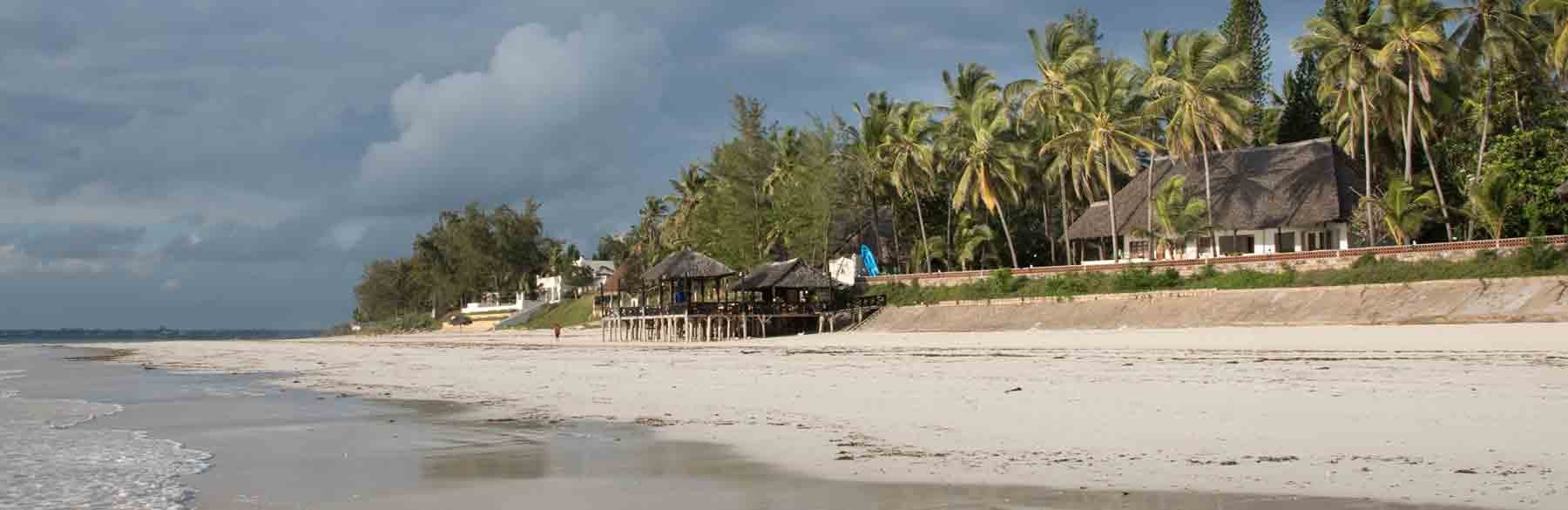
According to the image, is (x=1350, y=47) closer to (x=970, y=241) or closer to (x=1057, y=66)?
(x=1057, y=66)

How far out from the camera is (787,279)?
4028 cm

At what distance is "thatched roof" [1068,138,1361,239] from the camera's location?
38156 mm

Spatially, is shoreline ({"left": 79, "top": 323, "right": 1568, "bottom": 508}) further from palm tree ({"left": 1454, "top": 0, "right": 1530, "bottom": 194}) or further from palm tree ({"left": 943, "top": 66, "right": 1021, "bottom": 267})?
palm tree ({"left": 943, "top": 66, "right": 1021, "bottom": 267})

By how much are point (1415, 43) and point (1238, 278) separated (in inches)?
334

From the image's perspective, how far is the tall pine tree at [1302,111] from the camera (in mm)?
49594

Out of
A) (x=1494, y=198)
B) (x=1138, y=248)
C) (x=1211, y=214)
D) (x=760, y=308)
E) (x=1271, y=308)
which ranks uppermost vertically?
(x=1211, y=214)

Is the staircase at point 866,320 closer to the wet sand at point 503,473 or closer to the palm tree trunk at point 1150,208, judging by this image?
the palm tree trunk at point 1150,208

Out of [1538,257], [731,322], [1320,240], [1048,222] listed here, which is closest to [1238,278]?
[1538,257]

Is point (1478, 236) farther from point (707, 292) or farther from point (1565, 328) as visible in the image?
point (707, 292)

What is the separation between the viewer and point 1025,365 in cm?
1947

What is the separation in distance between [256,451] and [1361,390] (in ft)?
37.9

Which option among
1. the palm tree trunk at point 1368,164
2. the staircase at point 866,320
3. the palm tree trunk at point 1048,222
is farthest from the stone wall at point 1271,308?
Answer: the palm tree trunk at point 1048,222

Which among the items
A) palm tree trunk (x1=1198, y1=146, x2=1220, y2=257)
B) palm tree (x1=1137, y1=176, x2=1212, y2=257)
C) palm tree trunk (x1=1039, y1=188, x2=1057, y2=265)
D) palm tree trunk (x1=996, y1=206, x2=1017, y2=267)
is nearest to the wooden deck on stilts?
palm tree trunk (x1=996, y1=206, x2=1017, y2=267)

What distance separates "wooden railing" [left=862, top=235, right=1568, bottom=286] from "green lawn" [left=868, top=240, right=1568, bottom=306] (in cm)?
28
